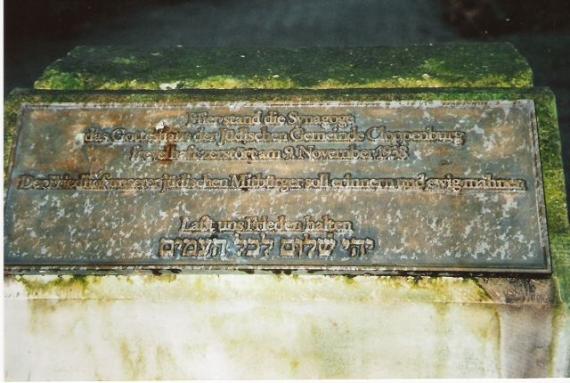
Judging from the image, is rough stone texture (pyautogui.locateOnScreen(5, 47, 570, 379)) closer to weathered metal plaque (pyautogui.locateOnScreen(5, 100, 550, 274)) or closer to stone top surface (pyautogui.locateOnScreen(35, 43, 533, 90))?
weathered metal plaque (pyautogui.locateOnScreen(5, 100, 550, 274))

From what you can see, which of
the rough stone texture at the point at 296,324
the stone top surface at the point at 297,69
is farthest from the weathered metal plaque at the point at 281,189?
the stone top surface at the point at 297,69

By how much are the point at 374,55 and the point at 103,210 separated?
1.78m

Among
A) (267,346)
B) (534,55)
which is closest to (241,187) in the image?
(267,346)

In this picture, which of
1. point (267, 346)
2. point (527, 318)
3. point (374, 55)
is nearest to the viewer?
point (527, 318)

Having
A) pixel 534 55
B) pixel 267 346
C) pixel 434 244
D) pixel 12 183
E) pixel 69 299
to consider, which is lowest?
pixel 267 346

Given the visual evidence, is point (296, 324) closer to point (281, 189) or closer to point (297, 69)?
point (281, 189)

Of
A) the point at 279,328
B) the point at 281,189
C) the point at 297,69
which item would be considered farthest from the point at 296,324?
the point at 297,69

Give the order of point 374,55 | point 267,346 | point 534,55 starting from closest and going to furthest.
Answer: point 267,346 → point 374,55 → point 534,55

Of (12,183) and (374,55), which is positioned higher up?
(374,55)

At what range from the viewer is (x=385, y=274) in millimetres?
2193

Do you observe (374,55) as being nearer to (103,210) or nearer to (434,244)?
(434,244)

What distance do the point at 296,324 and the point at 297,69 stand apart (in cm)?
144

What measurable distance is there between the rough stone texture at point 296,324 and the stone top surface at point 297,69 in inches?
22.5

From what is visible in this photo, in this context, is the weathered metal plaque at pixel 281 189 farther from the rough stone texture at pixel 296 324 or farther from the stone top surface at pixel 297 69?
the stone top surface at pixel 297 69
